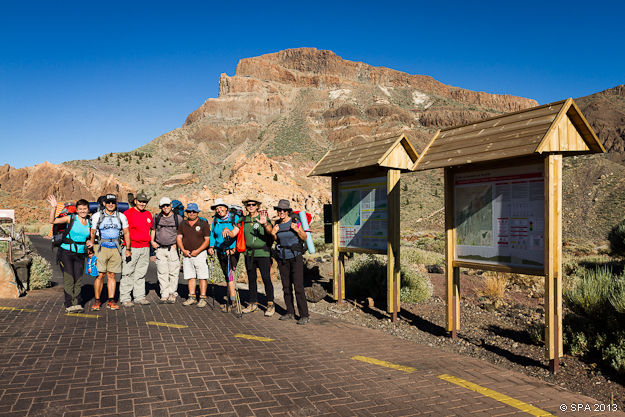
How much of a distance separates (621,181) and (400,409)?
165 feet

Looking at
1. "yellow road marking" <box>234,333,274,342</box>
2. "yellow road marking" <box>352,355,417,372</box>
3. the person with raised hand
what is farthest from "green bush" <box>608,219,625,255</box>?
the person with raised hand

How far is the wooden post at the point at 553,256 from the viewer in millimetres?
5004

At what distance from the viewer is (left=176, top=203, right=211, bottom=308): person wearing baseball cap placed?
27.7 ft

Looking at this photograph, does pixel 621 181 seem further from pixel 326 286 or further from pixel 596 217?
pixel 326 286

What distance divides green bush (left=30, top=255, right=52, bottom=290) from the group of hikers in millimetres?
2856

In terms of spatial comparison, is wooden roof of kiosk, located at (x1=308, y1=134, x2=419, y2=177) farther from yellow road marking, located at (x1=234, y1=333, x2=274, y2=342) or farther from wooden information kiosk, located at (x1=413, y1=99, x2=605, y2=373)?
yellow road marking, located at (x1=234, y1=333, x2=274, y2=342)

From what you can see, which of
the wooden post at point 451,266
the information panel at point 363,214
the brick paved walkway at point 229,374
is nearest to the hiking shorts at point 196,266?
the brick paved walkway at point 229,374

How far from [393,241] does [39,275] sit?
330 inches

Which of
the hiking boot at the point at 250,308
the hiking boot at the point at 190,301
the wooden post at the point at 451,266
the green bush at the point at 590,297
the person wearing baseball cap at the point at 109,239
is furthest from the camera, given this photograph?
the hiking boot at the point at 190,301

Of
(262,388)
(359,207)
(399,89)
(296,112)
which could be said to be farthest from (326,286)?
(399,89)

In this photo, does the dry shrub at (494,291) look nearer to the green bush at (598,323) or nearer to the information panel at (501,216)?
the green bush at (598,323)

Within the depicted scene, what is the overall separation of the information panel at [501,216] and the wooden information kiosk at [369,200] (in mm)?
1450

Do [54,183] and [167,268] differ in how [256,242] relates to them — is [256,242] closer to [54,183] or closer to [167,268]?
[167,268]

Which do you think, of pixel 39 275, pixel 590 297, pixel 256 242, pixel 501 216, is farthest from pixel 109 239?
pixel 590 297
